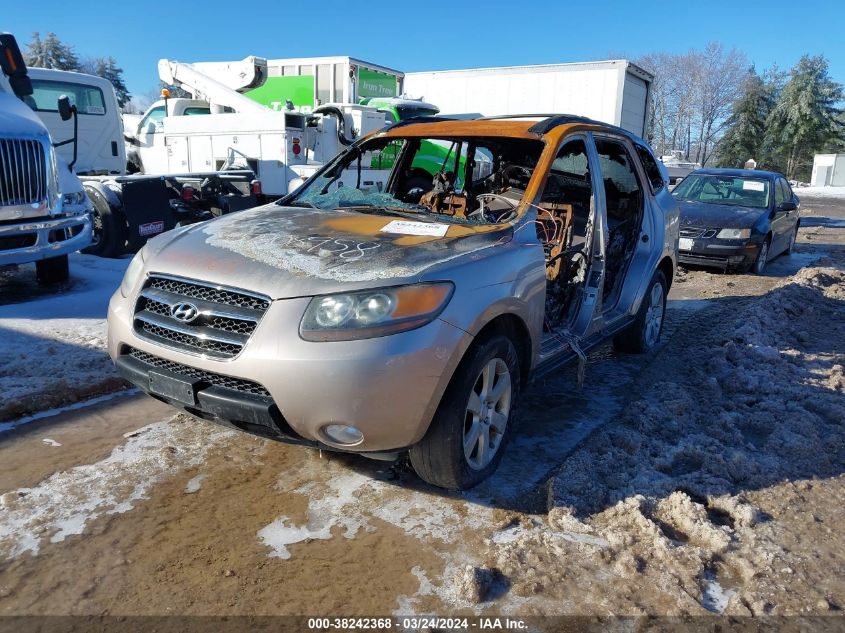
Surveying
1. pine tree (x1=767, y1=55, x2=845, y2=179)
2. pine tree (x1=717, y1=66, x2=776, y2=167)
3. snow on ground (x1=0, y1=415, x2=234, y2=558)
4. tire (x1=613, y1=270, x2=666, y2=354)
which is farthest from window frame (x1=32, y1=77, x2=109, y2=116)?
pine tree (x1=767, y1=55, x2=845, y2=179)

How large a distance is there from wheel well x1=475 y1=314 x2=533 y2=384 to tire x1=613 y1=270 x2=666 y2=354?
6.70 ft

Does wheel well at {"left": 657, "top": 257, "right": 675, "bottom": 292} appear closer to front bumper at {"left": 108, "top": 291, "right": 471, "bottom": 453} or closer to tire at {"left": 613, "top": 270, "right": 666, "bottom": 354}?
tire at {"left": 613, "top": 270, "right": 666, "bottom": 354}

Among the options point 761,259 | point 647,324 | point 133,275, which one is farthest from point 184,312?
point 761,259

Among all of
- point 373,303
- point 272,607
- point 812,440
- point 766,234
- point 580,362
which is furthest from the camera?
point 766,234

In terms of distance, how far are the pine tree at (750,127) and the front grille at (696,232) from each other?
48.8 meters

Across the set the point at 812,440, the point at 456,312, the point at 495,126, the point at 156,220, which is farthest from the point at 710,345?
the point at 156,220

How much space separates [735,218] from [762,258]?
837 mm

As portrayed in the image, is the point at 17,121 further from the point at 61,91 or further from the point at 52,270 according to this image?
the point at 61,91

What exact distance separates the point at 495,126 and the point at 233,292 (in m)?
2.20

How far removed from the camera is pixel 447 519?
3018mm

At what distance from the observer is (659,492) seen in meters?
3.20

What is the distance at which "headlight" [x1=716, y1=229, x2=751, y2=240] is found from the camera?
32.3ft

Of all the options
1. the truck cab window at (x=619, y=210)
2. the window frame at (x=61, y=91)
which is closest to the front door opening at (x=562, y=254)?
the truck cab window at (x=619, y=210)

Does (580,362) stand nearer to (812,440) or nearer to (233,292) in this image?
(812,440)
